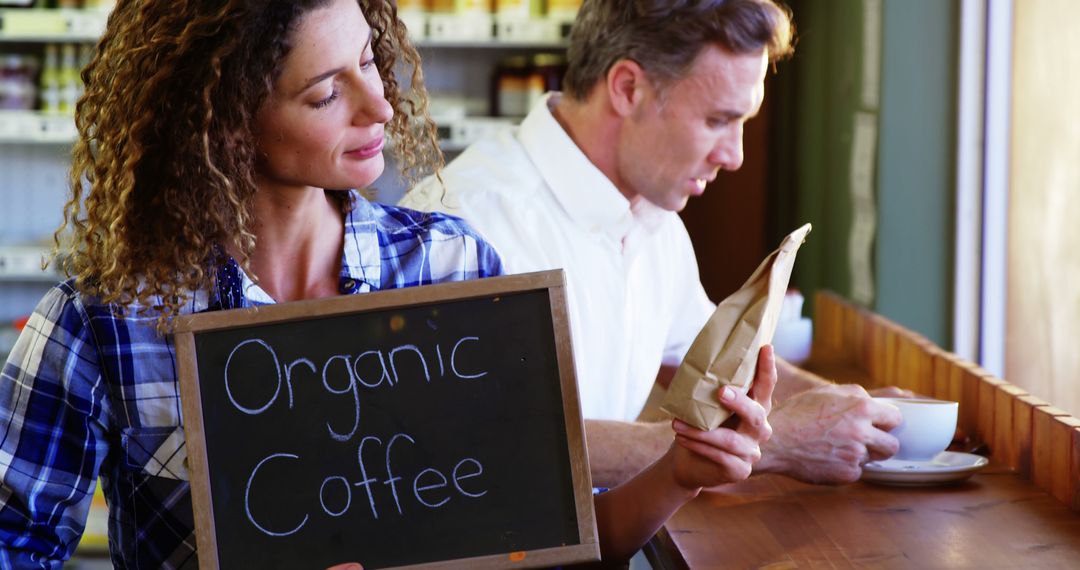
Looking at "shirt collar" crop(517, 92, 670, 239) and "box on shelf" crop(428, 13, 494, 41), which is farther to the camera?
"box on shelf" crop(428, 13, 494, 41)

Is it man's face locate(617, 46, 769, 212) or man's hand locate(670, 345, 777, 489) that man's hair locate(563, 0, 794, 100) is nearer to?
man's face locate(617, 46, 769, 212)

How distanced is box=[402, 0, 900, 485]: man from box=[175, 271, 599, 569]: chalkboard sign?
0.68 m

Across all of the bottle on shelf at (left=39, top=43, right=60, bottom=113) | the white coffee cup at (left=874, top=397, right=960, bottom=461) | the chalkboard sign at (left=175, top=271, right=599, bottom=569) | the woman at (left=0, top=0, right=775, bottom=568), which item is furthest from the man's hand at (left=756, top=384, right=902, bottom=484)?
the bottle on shelf at (left=39, top=43, right=60, bottom=113)

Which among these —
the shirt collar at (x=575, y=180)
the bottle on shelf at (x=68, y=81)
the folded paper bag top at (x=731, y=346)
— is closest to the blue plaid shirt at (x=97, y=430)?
the folded paper bag top at (x=731, y=346)

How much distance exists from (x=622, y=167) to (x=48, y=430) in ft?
3.74

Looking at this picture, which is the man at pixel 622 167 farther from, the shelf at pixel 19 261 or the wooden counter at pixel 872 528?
the shelf at pixel 19 261

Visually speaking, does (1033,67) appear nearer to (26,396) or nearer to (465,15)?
(465,15)

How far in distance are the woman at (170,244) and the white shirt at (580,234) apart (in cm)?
62

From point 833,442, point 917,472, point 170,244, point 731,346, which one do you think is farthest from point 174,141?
point 917,472

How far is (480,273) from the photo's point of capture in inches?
53.6

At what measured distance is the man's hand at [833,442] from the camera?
1.46m

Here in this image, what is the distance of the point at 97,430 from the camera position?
1.23 m

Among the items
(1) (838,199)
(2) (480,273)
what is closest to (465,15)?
(1) (838,199)

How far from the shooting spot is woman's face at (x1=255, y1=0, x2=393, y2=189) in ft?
3.89
